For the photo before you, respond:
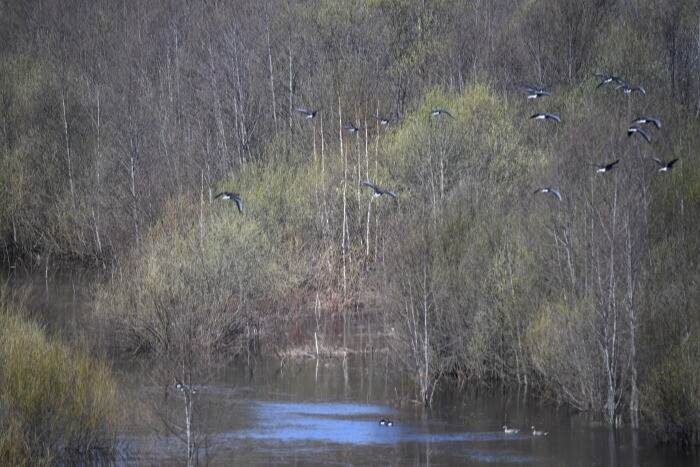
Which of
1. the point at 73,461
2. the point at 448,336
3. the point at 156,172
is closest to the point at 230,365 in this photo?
the point at 448,336

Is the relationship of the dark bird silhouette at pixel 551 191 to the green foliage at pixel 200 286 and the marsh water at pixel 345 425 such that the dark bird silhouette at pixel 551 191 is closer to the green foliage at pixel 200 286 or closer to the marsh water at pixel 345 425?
the marsh water at pixel 345 425

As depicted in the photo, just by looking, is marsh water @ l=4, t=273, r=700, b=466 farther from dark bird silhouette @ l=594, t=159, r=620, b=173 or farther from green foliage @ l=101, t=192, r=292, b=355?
dark bird silhouette @ l=594, t=159, r=620, b=173

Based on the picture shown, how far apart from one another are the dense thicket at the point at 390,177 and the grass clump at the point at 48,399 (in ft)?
15.8

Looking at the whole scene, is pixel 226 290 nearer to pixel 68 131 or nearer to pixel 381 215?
pixel 381 215

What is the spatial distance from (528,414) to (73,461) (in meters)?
10.1

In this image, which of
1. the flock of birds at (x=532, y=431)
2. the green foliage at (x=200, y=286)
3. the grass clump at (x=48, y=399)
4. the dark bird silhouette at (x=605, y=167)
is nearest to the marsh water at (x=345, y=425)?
the flock of birds at (x=532, y=431)

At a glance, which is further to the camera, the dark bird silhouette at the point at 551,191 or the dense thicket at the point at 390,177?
the dark bird silhouette at the point at 551,191

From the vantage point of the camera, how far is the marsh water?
81.0 ft

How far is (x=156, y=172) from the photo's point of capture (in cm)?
5141

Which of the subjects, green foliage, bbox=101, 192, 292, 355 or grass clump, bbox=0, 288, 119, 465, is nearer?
grass clump, bbox=0, 288, 119, 465

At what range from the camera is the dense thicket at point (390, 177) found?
91.1ft

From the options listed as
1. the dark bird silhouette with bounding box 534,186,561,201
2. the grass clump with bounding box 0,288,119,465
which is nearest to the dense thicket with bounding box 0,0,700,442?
the dark bird silhouette with bounding box 534,186,561,201

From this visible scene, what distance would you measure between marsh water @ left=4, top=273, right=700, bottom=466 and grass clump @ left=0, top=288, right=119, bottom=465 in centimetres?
104

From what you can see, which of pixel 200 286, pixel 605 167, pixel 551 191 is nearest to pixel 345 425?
pixel 551 191
